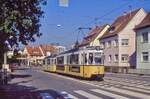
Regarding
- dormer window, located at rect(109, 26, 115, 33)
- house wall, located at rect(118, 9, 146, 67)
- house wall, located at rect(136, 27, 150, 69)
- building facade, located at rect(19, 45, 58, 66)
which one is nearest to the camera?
house wall, located at rect(136, 27, 150, 69)

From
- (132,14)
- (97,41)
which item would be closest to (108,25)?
(97,41)

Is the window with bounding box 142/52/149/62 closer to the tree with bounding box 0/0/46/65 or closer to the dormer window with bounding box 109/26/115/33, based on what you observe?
the dormer window with bounding box 109/26/115/33

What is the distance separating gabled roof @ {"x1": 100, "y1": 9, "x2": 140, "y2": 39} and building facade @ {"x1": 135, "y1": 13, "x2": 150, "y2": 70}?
10.3m

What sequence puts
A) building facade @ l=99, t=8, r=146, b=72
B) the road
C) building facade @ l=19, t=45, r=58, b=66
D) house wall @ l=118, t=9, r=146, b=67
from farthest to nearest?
building facade @ l=19, t=45, r=58, b=66, house wall @ l=118, t=9, r=146, b=67, building facade @ l=99, t=8, r=146, b=72, the road

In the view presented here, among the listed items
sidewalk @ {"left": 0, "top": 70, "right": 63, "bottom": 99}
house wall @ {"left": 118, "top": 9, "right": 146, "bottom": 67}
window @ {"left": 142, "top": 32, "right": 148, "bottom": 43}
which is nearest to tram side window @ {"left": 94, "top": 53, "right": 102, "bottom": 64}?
sidewalk @ {"left": 0, "top": 70, "right": 63, "bottom": 99}

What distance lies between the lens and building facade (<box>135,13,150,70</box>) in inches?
2361

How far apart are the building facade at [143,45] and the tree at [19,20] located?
4508 centimetres

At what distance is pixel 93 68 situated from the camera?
3588 centimetres

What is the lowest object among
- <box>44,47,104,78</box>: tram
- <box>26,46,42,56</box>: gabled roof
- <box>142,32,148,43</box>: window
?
<box>44,47,104,78</box>: tram

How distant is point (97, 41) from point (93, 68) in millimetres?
53171

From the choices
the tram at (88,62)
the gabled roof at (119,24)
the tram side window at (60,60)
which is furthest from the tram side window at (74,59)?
the gabled roof at (119,24)

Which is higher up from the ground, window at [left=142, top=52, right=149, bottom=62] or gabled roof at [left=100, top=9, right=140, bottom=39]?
gabled roof at [left=100, top=9, right=140, bottom=39]

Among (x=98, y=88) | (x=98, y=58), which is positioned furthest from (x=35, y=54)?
(x=98, y=88)

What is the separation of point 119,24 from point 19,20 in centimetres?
6420
